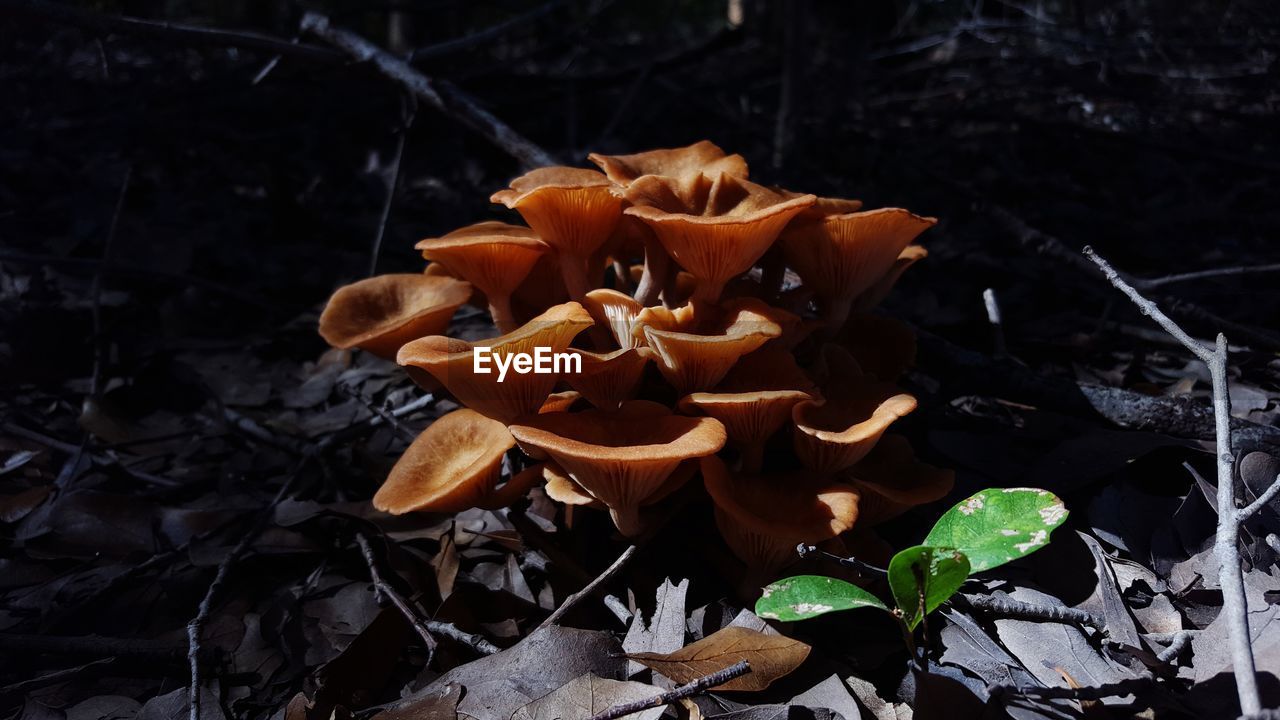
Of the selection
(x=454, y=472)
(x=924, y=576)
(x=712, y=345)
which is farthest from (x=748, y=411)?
(x=454, y=472)

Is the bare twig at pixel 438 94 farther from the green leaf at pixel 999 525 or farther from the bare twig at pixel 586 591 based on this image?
the green leaf at pixel 999 525

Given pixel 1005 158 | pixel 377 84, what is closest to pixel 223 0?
pixel 377 84

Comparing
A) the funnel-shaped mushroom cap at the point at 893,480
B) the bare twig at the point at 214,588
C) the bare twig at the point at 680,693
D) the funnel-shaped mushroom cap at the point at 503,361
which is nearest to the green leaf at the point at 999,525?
the funnel-shaped mushroom cap at the point at 893,480

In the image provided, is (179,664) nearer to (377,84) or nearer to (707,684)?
(707,684)

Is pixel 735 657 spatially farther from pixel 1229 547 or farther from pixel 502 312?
pixel 502 312

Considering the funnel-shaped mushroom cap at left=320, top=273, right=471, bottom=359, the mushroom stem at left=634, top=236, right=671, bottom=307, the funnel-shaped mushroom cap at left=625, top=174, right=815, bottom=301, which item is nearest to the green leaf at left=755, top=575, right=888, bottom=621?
the funnel-shaped mushroom cap at left=625, top=174, right=815, bottom=301

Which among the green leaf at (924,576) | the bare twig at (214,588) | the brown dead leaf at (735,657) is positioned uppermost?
the green leaf at (924,576)

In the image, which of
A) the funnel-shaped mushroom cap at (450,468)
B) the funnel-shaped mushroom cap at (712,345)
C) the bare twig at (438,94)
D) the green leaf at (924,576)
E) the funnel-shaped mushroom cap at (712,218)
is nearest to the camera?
the green leaf at (924,576)
